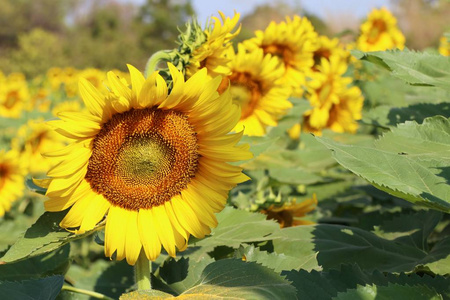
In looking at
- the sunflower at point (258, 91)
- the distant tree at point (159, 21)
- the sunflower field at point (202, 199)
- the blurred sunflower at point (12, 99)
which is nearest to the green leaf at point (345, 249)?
the sunflower field at point (202, 199)

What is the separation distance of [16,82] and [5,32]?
28613 millimetres

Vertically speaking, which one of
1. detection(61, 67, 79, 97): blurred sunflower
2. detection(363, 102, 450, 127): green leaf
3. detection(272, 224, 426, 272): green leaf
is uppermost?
detection(363, 102, 450, 127): green leaf

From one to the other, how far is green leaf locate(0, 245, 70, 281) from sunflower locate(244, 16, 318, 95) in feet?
4.95

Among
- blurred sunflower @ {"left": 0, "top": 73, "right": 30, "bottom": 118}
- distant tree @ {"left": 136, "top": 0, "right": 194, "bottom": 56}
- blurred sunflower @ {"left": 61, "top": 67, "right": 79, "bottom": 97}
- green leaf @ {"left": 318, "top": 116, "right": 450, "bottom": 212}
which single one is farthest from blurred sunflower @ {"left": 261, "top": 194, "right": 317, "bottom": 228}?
distant tree @ {"left": 136, "top": 0, "right": 194, "bottom": 56}

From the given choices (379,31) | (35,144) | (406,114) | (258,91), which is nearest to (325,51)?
(258,91)

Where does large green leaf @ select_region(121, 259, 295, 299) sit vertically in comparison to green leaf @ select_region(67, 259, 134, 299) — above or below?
above

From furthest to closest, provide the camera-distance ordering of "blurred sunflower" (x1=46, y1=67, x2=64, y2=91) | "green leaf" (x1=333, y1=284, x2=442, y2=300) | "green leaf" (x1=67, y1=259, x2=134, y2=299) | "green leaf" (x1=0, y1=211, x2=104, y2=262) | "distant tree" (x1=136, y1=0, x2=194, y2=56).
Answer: "distant tree" (x1=136, y1=0, x2=194, y2=56), "blurred sunflower" (x1=46, y1=67, x2=64, y2=91), "green leaf" (x1=67, y1=259, x2=134, y2=299), "green leaf" (x1=0, y1=211, x2=104, y2=262), "green leaf" (x1=333, y1=284, x2=442, y2=300)

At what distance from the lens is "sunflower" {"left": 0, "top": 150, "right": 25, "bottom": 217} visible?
12.5 ft

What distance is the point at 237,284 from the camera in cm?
114

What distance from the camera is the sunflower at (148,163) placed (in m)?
1.22

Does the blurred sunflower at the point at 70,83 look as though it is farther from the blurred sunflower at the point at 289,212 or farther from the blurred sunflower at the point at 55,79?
the blurred sunflower at the point at 289,212

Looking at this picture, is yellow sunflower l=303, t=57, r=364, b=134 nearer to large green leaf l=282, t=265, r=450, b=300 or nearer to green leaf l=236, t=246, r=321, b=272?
green leaf l=236, t=246, r=321, b=272

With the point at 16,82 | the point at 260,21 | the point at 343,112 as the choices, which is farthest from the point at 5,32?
the point at 343,112

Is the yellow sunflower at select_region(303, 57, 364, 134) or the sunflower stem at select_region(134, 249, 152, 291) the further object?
the yellow sunflower at select_region(303, 57, 364, 134)
